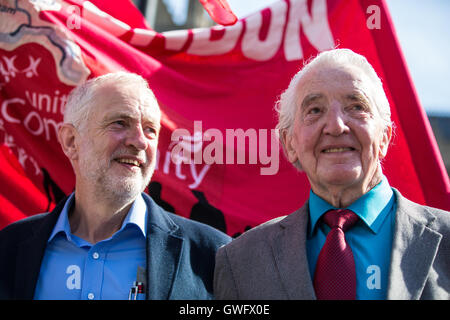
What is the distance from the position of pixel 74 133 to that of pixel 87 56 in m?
0.82

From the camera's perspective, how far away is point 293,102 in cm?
234

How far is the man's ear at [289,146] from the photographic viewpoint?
240 cm

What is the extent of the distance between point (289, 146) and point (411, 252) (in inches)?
31.1

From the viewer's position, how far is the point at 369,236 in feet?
6.65

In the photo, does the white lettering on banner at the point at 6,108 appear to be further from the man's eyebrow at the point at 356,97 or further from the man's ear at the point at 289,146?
the man's eyebrow at the point at 356,97

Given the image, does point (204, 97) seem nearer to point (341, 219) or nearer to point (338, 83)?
point (338, 83)

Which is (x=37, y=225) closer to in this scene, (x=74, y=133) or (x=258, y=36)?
(x=74, y=133)

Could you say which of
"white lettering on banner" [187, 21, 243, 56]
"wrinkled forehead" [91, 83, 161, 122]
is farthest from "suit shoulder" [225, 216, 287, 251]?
"white lettering on banner" [187, 21, 243, 56]

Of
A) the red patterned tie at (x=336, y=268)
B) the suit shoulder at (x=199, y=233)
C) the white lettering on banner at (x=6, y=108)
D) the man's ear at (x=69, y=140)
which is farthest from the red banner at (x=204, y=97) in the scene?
the red patterned tie at (x=336, y=268)

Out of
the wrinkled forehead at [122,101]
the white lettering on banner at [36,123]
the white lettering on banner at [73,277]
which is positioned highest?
the white lettering on banner at [36,123]

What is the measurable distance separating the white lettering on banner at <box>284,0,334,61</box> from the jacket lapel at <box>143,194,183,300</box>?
1647 mm

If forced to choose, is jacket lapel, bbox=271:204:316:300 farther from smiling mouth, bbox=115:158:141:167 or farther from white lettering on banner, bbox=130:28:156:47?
white lettering on banner, bbox=130:28:156:47

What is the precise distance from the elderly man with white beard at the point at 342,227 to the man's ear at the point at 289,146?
84mm
